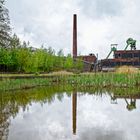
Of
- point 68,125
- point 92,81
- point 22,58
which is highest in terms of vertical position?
point 22,58

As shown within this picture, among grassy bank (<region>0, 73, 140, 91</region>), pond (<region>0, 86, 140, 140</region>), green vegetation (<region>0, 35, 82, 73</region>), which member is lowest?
pond (<region>0, 86, 140, 140</region>)

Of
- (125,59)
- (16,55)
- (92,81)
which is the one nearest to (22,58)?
(16,55)

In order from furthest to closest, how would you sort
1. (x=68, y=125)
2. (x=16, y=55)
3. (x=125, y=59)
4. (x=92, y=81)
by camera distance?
(x=125, y=59) → (x=16, y=55) → (x=92, y=81) → (x=68, y=125)

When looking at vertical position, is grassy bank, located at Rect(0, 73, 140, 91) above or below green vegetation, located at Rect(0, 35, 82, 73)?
below

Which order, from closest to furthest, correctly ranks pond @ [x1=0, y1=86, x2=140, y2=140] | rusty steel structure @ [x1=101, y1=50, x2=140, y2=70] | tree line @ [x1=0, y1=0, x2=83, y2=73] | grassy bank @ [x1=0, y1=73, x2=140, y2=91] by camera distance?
pond @ [x1=0, y1=86, x2=140, y2=140] → grassy bank @ [x1=0, y1=73, x2=140, y2=91] → tree line @ [x1=0, y1=0, x2=83, y2=73] → rusty steel structure @ [x1=101, y1=50, x2=140, y2=70]

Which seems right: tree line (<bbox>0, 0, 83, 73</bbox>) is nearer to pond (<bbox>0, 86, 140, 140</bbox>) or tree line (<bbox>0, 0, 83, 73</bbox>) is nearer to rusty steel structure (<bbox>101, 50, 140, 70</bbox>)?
rusty steel structure (<bbox>101, 50, 140, 70</bbox>)

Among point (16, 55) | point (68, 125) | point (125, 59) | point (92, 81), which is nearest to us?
point (68, 125)

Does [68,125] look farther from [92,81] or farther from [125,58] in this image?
[125,58]

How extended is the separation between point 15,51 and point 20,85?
14098 millimetres

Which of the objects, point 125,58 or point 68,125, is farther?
point 125,58

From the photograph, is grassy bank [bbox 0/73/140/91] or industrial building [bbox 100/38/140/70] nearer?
grassy bank [bbox 0/73/140/91]

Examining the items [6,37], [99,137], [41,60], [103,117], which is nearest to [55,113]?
[103,117]

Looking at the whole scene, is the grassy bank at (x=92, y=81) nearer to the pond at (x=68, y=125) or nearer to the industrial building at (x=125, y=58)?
the pond at (x=68, y=125)

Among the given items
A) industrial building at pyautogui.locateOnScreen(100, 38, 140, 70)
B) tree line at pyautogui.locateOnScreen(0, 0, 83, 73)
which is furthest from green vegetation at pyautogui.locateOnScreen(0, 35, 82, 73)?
industrial building at pyautogui.locateOnScreen(100, 38, 140, 70)
